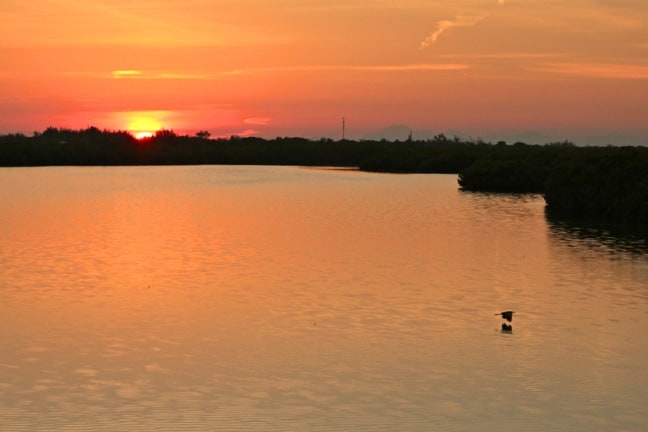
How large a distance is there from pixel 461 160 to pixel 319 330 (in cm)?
10698

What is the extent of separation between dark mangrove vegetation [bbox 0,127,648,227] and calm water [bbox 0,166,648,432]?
25.7 feet

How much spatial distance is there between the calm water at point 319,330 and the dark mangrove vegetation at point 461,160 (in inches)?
309

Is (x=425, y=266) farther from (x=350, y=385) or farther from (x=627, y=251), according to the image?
(x=350, y=385)

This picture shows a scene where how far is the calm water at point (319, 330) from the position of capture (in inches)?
608

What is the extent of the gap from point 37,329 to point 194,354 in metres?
4.22

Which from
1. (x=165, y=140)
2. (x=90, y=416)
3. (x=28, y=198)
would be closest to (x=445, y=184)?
(x=28, y=198)

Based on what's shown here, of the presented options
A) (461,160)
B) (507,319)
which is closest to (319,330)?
(507,319)

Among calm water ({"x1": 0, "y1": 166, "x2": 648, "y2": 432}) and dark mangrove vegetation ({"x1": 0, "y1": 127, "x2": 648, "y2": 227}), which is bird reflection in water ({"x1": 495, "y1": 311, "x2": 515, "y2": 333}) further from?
dark mangrove vegetation ({"x1": 0, "y1": 127, "x2": 648, "y2": 227})

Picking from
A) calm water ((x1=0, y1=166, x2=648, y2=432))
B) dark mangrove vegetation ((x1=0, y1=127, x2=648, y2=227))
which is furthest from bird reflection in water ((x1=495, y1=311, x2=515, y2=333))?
dark mangrove vegetation ((x1=0, y1=127, x2=648, y2=227))

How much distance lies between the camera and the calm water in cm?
1544

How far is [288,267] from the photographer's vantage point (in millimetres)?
32062

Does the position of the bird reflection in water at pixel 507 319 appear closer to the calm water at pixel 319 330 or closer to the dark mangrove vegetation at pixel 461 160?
the calm water at pixel 319 330

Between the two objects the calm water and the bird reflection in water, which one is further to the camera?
the bird reflection in water

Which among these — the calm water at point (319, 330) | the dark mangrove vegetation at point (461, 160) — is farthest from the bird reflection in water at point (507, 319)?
the dark mangrove vegetation at point (461, 160)
